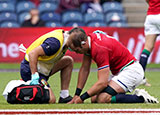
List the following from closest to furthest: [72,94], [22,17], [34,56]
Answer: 1. [34,56]
2. [72,94]
3. [22,17]

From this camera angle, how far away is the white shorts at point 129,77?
667 centimetres

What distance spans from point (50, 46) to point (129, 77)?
1203mm

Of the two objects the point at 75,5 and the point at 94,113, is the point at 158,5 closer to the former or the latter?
the point at 94,113

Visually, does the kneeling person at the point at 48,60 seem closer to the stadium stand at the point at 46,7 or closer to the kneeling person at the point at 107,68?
the kneeling person at the point at 107,68

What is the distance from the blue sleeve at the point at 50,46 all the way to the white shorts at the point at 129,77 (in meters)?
0.94

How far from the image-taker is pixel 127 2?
2012 centimetres

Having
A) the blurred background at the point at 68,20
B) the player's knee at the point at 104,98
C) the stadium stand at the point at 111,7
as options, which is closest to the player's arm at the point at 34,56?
the player's knee at the point at 104,98

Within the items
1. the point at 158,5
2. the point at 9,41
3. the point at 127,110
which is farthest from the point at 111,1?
the point at 127,110

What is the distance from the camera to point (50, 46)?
256 inches

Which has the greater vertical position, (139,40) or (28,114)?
(28,114)

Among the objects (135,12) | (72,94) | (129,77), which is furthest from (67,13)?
(129,77)

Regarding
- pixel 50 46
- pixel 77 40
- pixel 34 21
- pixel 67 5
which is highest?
pixel 77 40

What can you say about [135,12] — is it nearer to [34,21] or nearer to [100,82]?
[34,21]

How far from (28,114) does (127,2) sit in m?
15.4
